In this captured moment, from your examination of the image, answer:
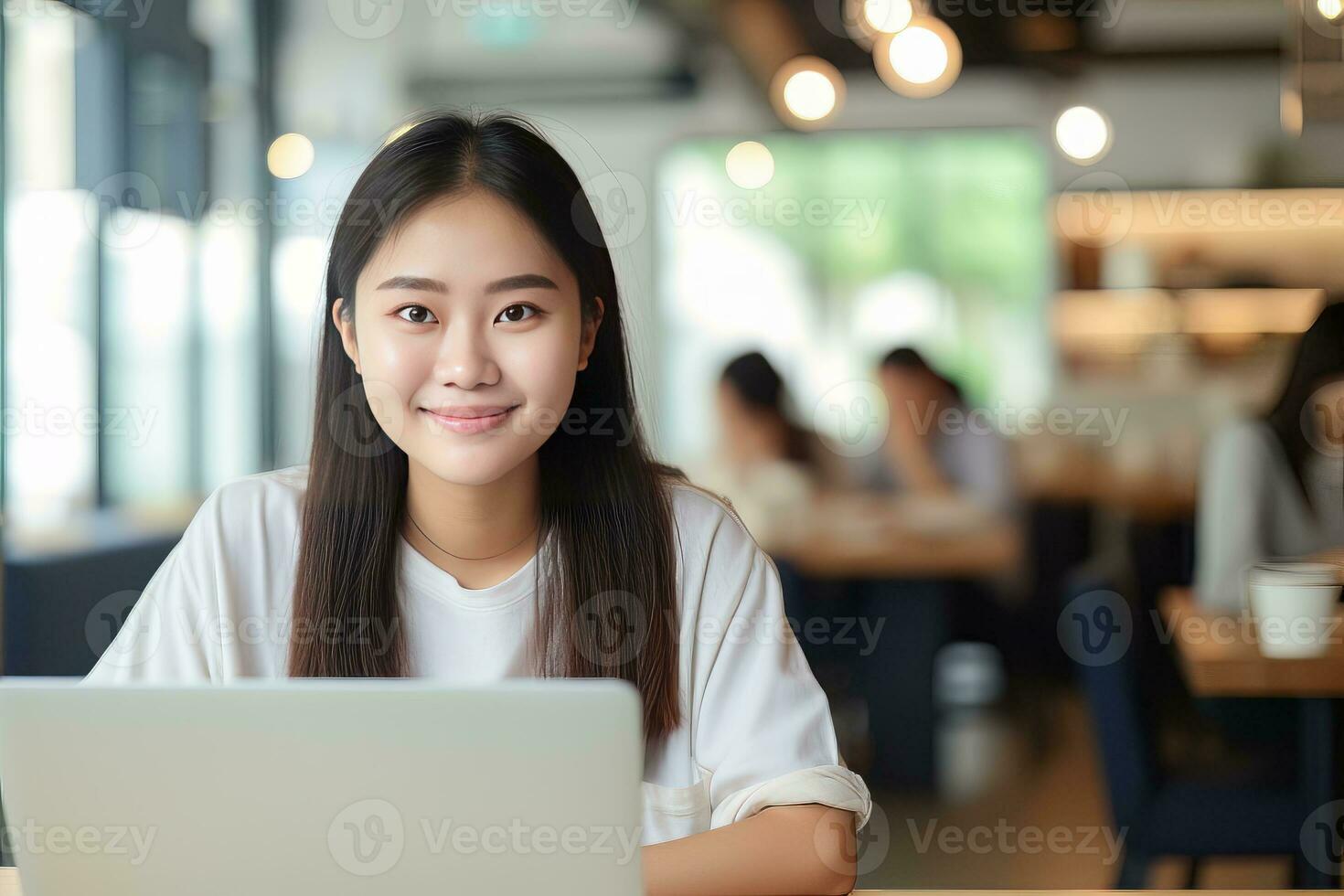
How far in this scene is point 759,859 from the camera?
100 cm

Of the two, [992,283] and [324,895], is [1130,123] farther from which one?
[324,895]

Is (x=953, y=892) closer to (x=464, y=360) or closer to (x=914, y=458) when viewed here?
(x=464, y=360)

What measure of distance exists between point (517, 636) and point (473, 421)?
8.4 inches

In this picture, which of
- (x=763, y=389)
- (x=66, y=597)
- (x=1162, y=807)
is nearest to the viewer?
(x=1162, y=807)

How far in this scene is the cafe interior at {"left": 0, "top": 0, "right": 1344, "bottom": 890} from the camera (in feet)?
11.7

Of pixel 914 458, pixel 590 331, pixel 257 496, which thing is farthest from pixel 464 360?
pixel 914 458

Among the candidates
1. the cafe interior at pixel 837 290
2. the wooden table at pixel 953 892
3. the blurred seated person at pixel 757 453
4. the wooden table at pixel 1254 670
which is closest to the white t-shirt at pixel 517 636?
the wooden table at pixel 953 892

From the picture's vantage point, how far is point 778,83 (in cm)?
437

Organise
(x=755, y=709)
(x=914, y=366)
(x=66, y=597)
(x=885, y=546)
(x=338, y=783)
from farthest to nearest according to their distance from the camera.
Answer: (x=914, y=366) → (x=885, y=546) → (x=66, y=597) → (x=755, y=709) → (x=338, y=783)

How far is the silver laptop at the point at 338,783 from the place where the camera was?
0.68m

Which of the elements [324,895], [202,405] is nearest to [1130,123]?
[202,405]

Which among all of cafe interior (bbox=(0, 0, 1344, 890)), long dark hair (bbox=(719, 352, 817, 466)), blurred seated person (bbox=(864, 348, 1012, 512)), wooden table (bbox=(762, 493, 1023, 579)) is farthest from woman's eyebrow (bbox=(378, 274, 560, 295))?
blurred seated person (bbox=(864, 348, 1012, 512))

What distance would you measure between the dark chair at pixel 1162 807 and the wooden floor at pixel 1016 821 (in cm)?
39

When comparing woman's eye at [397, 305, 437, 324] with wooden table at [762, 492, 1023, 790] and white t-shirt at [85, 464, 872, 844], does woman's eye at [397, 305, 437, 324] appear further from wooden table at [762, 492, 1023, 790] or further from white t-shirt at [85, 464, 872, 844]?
wooden table at [762, 492, 1023, 790]
